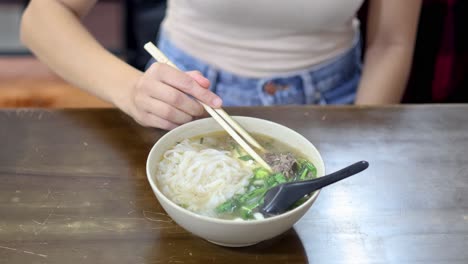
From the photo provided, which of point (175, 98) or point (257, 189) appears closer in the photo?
point (257, 189)

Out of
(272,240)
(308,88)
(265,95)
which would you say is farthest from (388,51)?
(272,240)

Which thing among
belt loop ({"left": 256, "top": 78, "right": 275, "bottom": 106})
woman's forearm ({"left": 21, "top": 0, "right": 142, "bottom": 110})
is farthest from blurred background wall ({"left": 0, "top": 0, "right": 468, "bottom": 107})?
woman's forearm ({"left": 21, "top": 0, "right": 142, "bottom": 110})

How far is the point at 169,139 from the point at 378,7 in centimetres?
76

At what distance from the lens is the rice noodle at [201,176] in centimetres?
71

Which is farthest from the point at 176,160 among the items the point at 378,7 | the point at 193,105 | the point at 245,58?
the point at 378,7

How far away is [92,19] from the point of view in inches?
127

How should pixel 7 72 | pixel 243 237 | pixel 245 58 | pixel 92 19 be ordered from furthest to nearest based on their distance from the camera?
pixel 92 19
pixel 7 72
pixel 245 58
pixel 243 237

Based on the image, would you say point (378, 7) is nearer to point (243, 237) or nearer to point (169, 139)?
point (169, 139)

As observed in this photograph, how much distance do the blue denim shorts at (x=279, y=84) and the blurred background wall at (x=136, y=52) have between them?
357 millimetres

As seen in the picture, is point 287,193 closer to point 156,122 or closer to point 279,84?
point 156,122

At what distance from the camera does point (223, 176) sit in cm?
74

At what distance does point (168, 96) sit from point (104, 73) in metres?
0.20

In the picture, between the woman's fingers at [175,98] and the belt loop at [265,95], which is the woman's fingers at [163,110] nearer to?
the woman's fingers at [175,98]

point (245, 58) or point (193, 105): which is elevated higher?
point (193, 105)
